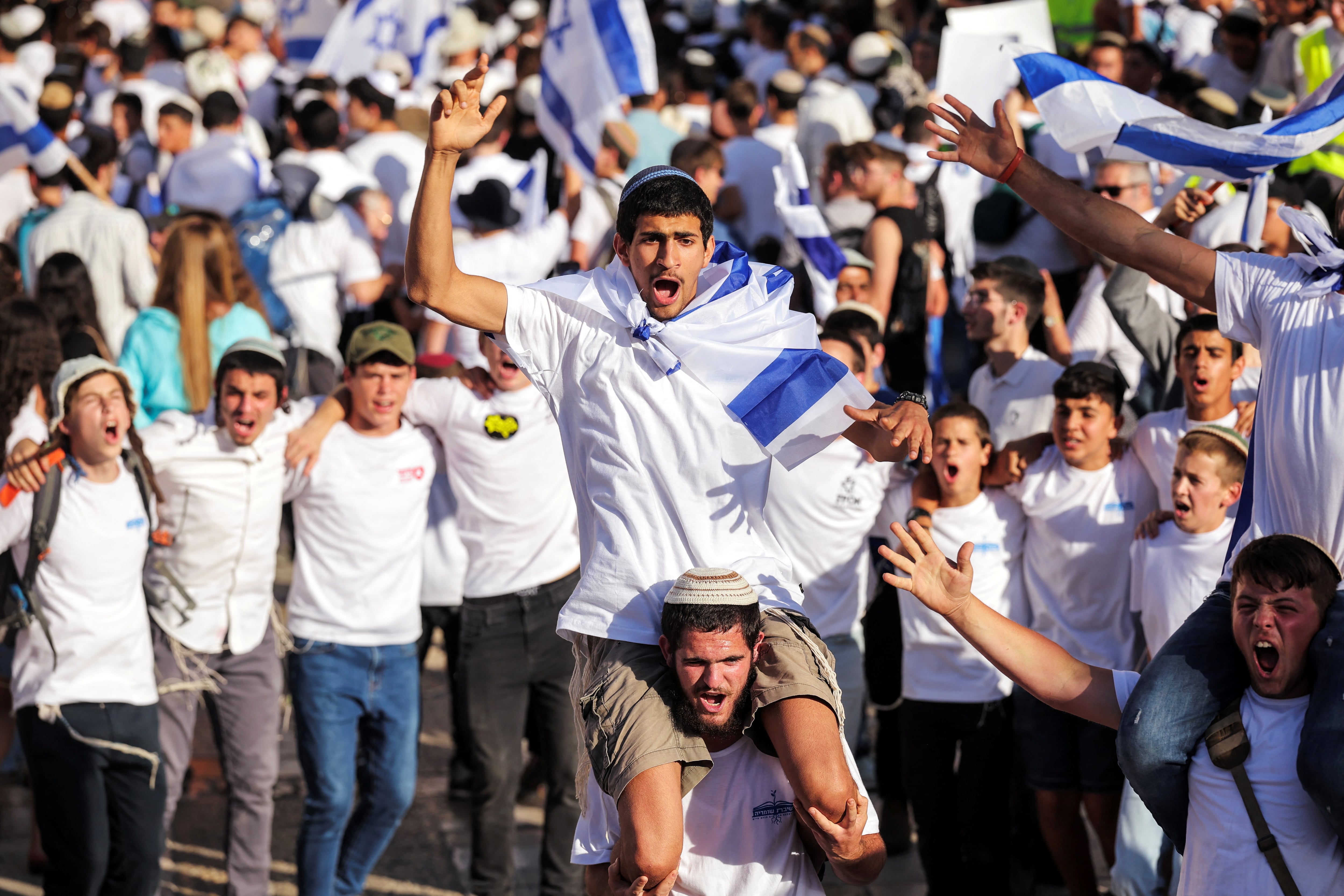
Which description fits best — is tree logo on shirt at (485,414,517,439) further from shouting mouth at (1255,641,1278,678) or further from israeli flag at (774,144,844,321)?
shouting mouth at (1255,641,1278,678)

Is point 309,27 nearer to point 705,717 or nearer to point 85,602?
point 85,602

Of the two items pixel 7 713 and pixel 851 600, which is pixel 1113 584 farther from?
pixel 7 713

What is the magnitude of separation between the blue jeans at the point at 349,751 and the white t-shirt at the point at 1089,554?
2594 mm

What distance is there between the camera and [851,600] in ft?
20.8

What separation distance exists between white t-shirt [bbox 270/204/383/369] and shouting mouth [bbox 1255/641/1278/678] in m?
6.53

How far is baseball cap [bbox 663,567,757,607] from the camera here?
3.92m

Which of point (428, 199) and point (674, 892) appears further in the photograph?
point (674, 892)

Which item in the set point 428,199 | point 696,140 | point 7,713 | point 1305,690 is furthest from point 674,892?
point 696,140

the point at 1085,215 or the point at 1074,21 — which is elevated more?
the point at 1074,21

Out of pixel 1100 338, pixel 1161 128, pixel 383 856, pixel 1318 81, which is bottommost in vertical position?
pixel 383 856

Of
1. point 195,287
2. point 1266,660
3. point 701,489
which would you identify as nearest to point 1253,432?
point 1266,660

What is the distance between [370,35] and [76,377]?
25.9 feet

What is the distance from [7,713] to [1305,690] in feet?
18.9

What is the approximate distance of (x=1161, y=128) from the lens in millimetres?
4812
